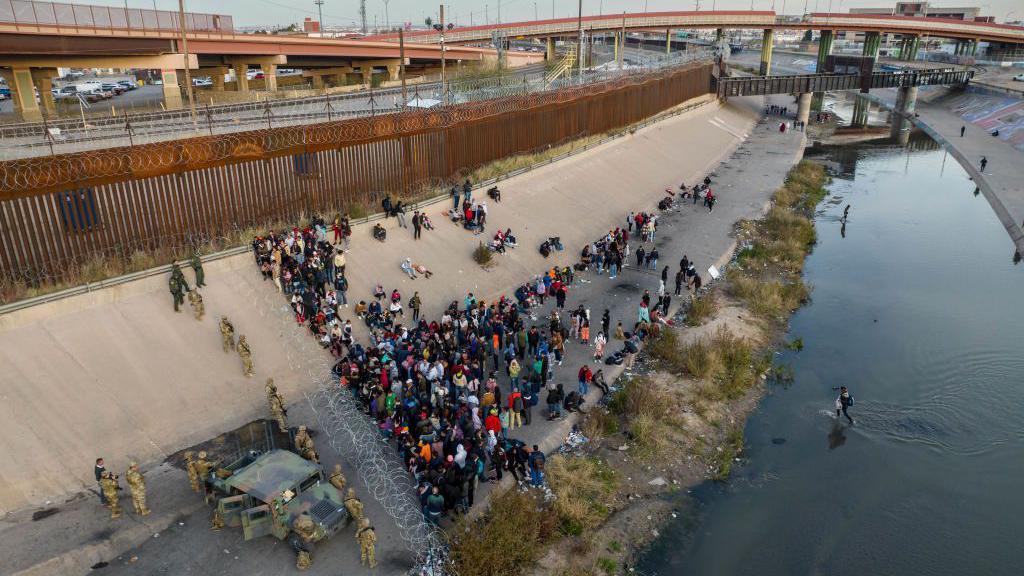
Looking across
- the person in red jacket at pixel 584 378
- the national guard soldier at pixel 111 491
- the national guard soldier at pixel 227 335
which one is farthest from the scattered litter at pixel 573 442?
the national guard soldier at pixel 111 491

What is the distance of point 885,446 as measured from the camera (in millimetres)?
17266

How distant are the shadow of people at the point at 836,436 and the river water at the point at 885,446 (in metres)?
0.05

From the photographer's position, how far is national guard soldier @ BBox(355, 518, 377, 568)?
11.7 m

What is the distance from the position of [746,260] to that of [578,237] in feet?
24.1

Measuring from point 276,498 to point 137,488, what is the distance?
9.04ft

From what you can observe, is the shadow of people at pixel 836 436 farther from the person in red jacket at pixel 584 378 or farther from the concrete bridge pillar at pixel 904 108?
the concrete bridge pillar at pixel 904 108

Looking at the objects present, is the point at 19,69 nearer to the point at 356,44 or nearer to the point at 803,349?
the point at 356,44

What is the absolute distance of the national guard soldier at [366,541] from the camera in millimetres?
11727

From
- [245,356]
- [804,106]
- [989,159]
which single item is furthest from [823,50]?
[245,356]

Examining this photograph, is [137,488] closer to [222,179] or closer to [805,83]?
[222,179]

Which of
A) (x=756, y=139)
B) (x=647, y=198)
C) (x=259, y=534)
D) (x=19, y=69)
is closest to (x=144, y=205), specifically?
(x=259, y=534)

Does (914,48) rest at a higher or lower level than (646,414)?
higher

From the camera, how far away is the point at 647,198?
36688mm

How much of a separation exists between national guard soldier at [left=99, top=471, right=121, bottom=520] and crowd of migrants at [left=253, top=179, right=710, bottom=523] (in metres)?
5.38
